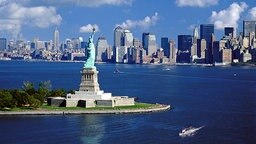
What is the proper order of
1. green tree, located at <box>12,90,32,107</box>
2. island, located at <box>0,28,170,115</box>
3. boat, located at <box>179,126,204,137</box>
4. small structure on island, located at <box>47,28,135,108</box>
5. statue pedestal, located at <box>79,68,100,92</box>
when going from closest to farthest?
boat, located at <box>179,126,204,137</box> < island, located at <box>0,28,170,115</box> < green tree, located at <box>12,90,32,107</box> < small structure on island, located at <box>47,28,135,108</box> < statue pedestal, located at <box>79,68,100,92</box>

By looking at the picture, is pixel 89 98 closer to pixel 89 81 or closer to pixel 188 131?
pixel 89 81

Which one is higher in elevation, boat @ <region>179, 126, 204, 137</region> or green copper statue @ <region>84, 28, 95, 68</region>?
green copper statue @ <region>84, 28, 95, 68</region>

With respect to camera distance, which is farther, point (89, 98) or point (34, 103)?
point (89, 98)

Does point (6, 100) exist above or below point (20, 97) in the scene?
below

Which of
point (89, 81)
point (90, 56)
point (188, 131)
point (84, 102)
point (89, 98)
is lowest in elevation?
point (188, 131)

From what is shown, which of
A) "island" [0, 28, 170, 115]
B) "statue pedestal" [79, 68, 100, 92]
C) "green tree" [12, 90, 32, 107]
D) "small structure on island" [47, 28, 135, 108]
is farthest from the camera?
"statue pedestal" [79, 68, 100, 92]

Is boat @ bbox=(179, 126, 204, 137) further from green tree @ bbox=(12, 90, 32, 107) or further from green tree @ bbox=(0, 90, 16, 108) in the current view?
green tree @ bbox=(0, 90, 16, 108)

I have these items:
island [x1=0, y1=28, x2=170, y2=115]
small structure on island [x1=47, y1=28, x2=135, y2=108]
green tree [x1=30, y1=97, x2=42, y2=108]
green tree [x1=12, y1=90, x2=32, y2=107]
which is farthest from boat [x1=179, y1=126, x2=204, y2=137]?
green tree [x1=12, y1=90, x2=32, y2=107]

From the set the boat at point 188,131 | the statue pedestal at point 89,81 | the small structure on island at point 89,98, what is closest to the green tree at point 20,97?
the small structure on island at point 89,98

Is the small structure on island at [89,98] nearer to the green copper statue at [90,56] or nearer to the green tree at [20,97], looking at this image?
the green copper statue at [90,56]

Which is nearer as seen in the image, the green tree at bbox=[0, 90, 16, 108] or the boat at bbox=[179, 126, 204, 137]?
the boat at bbox=[179, 126, 204, 137]

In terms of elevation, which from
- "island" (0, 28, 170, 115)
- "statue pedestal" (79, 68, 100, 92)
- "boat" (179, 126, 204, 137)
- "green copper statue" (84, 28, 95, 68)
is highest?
"green copper statue" (84, 28, 95, 68)

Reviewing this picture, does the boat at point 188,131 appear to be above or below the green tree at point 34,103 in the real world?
below

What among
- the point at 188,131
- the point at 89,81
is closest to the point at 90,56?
the point at 89,81
